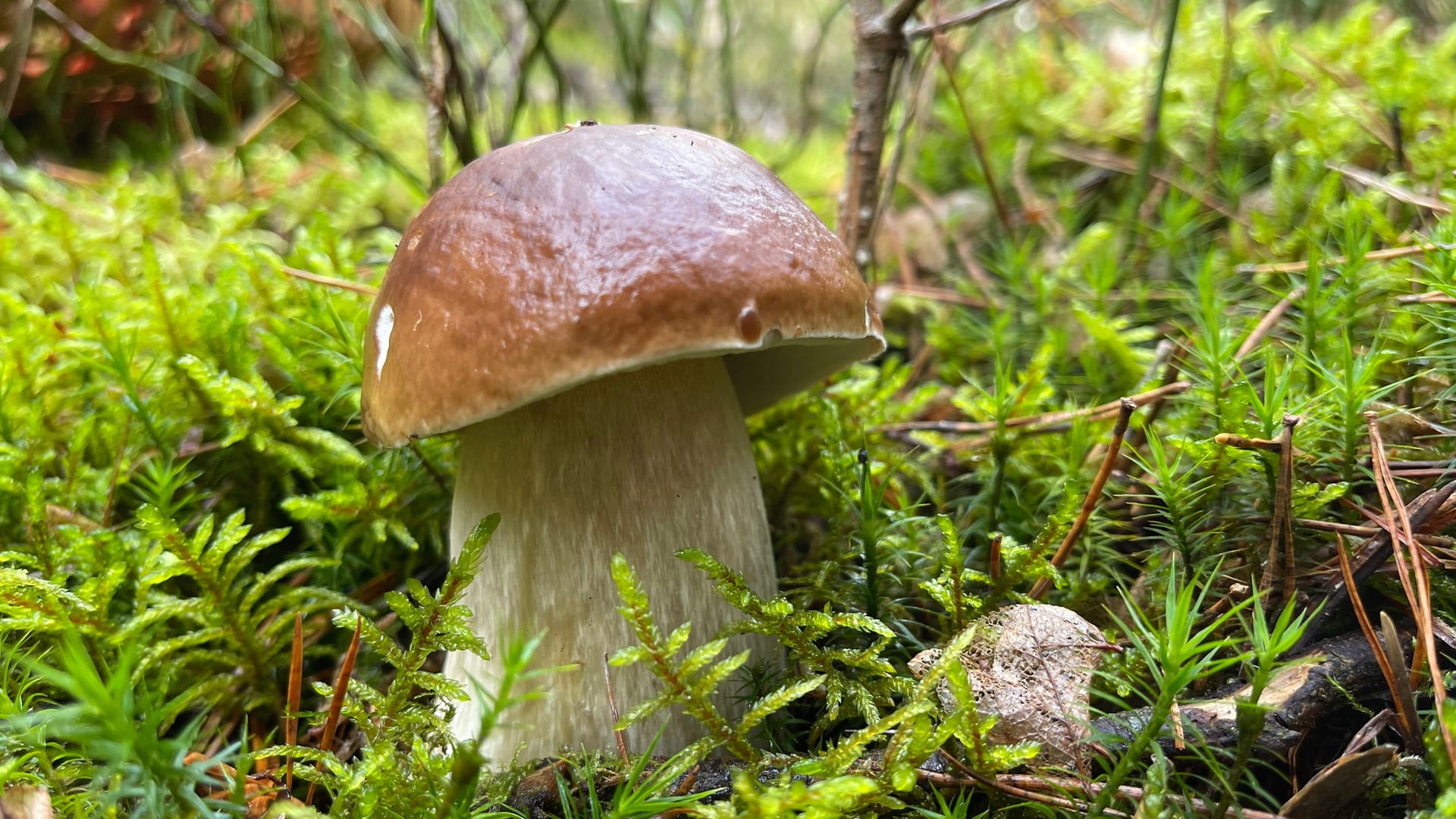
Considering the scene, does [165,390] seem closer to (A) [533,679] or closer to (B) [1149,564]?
(A) [533,679]

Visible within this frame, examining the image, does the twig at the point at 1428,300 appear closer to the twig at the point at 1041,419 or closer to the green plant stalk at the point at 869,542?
the twig at the point at 1041,419

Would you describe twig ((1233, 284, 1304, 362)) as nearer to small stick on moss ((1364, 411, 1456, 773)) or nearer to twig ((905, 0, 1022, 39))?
small stick on moss ((1364, 411, 1456, 773))

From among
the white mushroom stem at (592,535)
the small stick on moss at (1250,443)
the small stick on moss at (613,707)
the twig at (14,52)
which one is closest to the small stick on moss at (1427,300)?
the small stick on moss at (1250,443)

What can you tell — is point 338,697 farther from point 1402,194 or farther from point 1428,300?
point 1402,194

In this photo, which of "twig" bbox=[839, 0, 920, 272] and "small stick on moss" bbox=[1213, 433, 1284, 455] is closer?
"small stick on moss" bbox=[1213, 433, 1284, 455]

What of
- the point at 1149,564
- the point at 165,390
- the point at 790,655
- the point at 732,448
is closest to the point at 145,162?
the point at 165,390

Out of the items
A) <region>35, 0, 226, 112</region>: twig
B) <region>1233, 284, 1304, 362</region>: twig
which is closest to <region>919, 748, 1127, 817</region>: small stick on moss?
<region>1233, 284, 1304, 362</region>: twig
